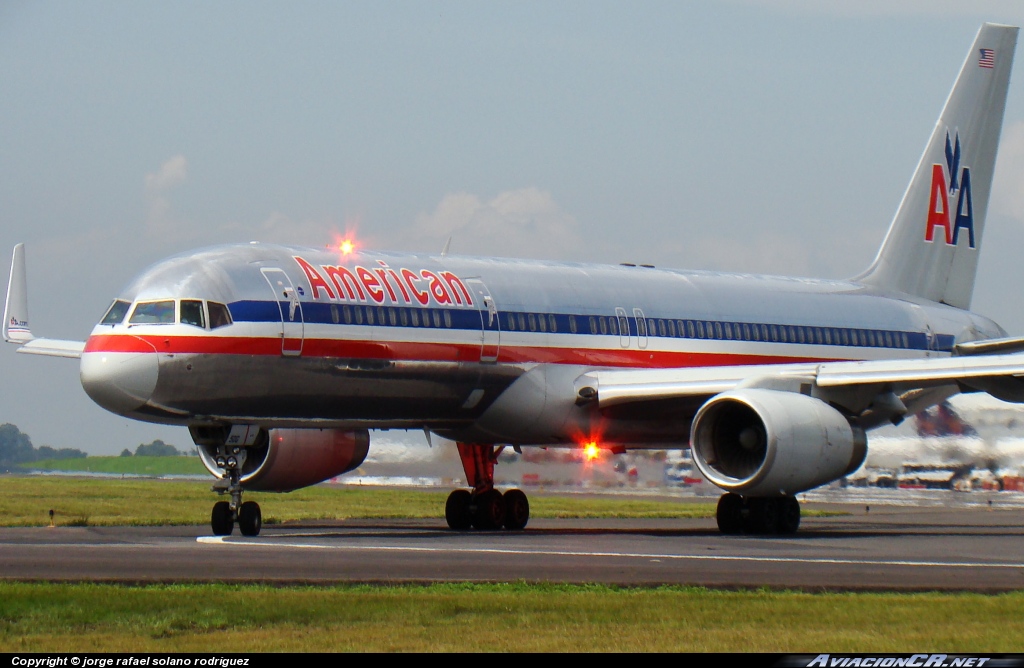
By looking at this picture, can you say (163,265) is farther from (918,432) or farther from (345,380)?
(918,432)

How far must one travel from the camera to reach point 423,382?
25047 millimetres

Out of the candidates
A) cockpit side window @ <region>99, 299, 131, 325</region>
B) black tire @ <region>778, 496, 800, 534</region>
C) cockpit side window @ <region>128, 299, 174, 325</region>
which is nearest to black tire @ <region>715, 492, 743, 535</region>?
black tire @ <region>778, 496, 800, 534</region>

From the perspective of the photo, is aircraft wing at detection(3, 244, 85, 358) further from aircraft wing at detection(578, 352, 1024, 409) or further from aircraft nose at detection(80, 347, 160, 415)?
aircraft wing at detection(578, 352, 1024, 409)

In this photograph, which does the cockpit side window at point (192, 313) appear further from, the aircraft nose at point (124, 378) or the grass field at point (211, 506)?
the grass field at point (211, 506)

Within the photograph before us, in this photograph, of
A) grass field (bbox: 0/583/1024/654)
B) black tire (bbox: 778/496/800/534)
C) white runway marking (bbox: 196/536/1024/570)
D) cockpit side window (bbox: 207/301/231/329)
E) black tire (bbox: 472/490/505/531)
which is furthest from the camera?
black tire (bbox: 472/490/505/531)

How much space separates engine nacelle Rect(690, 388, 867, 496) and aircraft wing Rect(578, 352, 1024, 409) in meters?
0.58

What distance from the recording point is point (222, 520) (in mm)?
22953

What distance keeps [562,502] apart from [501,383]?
17171mm

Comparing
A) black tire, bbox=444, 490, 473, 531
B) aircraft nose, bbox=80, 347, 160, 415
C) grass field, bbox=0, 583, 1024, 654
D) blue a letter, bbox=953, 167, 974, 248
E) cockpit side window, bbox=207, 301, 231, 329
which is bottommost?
black tire, bbox=444, 490, 473, 531

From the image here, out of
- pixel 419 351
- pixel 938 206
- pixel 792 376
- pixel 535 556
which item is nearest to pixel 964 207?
pixel 938 206

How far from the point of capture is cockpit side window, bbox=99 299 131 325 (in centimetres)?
2302

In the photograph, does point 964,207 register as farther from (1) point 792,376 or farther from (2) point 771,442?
(2) point 771,442

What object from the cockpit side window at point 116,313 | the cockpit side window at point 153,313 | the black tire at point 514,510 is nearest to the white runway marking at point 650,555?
the cockpit side window at point 153,313

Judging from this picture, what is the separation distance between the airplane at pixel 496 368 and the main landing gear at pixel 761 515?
→ 0.04 meters
